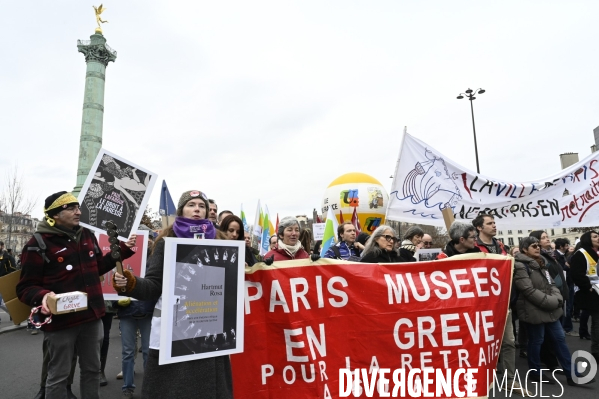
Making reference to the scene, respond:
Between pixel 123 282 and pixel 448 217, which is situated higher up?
pixel 448 217

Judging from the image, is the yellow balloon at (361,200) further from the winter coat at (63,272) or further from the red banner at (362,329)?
the winter coat at (63,272)

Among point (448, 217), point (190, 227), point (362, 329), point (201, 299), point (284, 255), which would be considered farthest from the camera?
point (448, 217)

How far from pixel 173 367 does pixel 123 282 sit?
617 mm

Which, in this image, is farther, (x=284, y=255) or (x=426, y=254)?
(x=426, y=254)

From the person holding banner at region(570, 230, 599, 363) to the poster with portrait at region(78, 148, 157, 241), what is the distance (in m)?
6.07

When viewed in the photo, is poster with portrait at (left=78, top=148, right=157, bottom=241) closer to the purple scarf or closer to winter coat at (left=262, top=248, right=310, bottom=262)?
the purple scarf

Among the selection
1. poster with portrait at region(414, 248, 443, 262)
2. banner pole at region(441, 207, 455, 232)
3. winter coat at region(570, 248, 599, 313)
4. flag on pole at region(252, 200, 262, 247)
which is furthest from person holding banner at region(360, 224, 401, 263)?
flag on pole at region(252, 200, 262, 247)

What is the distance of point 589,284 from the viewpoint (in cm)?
591

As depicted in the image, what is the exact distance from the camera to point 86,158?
1174 inches

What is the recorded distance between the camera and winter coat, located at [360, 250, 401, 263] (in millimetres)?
4375

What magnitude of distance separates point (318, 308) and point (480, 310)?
1570mm

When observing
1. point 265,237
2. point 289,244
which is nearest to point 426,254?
point 289,244

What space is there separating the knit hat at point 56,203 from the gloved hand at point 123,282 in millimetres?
1312

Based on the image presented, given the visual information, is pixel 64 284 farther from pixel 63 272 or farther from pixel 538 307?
pixel 538 307
